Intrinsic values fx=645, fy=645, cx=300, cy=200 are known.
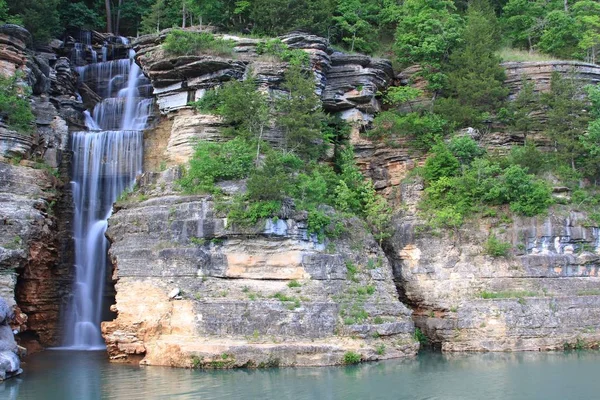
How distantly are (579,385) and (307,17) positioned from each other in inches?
1088

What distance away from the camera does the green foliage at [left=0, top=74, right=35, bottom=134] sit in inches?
1257

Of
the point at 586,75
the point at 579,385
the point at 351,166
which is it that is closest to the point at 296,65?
the point at 351,166

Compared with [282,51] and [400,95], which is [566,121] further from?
[282,51]

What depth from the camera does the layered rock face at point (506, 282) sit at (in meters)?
30.2

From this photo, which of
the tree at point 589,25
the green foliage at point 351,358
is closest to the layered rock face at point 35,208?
the green foliage at point 351,358

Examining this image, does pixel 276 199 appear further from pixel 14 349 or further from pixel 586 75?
pixel 586 75

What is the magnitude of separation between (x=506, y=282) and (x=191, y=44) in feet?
69.2

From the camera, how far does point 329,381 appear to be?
22578mm

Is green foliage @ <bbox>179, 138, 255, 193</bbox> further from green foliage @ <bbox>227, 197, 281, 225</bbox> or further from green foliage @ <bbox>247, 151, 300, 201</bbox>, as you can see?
green foliage @ <bbox>227, 197, 281, 225</bbox>

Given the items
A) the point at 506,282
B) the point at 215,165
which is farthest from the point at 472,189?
the point at 215,165

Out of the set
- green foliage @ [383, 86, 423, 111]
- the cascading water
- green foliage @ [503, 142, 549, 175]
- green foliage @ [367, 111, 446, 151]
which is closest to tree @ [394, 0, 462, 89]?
green foliage @ [383, 86, 423, 111]

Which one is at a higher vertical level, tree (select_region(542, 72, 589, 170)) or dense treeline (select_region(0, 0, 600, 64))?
dense treeline (select_region(0, 0, 600, 64))

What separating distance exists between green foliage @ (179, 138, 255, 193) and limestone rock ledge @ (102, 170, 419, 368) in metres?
0.99

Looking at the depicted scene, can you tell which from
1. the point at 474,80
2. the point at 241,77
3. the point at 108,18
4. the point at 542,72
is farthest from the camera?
the point at 108,18
